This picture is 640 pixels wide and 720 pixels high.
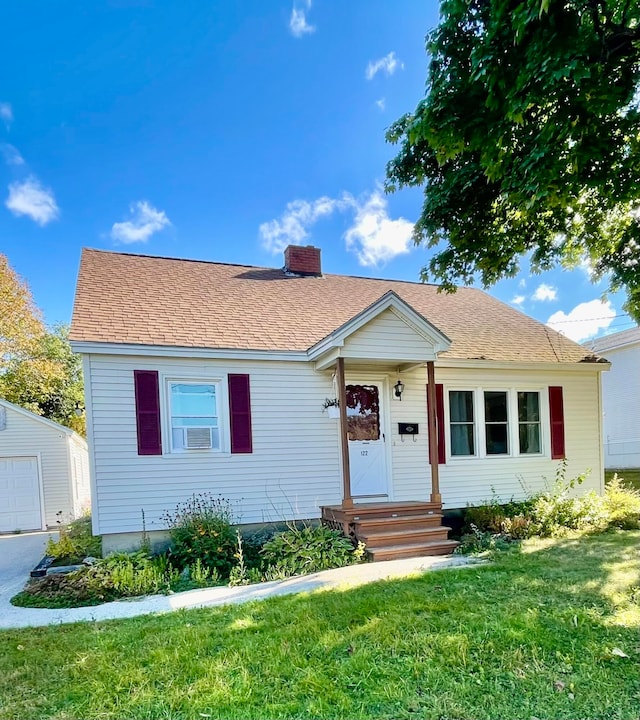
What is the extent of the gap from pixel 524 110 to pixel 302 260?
7.58m

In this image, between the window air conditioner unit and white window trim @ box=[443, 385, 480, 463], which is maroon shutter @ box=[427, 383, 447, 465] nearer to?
white window trim @ box=[443, 385, 480, 463]

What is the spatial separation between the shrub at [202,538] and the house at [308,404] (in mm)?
337

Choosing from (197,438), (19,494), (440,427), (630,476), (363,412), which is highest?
(363,412)

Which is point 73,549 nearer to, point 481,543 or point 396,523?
point 396,523

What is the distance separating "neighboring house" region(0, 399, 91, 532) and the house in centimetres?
605

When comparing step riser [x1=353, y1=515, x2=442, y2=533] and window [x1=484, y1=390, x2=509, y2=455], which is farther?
window [x1=484, y1=390, x2=509, y2=455]

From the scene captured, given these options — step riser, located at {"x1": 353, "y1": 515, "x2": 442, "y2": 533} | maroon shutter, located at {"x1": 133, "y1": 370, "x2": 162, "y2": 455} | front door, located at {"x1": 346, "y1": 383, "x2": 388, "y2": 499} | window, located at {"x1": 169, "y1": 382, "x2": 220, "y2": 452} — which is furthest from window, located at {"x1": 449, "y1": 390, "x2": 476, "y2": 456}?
maroon shutter, located at {"x1": 133, "y1": 370, "x2": 162, "y2": 455}

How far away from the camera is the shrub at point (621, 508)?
8039 millimetres

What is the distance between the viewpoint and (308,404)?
805cm

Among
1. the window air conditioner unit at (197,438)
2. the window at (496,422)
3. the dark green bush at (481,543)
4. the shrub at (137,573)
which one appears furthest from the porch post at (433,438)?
the shrub at (137,573)

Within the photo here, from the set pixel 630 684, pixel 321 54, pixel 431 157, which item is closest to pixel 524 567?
pixel 630 684

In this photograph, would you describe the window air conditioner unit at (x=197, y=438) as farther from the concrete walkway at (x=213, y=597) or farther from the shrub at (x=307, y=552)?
the concrete walkway at (x=213, y=597)

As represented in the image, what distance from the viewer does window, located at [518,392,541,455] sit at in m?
9.47

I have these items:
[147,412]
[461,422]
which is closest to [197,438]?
[147,412]
